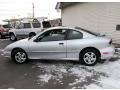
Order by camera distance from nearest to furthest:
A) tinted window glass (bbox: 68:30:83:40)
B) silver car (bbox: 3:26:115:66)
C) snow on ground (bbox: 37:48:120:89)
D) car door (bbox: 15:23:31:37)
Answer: snow on ground (bbox: 37:48:120:89), silver car (bbox: 3:26:115:66), tinted window glass (bbox: 68:30:83:40), car door (bbox: 15:23:31:37)

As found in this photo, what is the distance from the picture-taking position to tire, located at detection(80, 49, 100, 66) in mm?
8094

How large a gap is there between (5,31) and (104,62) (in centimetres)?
1720

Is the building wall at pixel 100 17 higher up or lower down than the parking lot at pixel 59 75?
higher up

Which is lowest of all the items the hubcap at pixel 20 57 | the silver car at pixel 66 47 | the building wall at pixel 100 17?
the hubcap at pixel 20 57

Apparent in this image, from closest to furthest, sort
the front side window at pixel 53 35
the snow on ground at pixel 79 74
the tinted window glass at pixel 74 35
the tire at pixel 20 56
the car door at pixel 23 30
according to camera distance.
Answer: the snow on ground at pixel 79 74 < the tinted window glass at pixel 74 35 < the front side window at pixel 53 35 < the tire at pixel 20 56 < the car door at pixel 23 30

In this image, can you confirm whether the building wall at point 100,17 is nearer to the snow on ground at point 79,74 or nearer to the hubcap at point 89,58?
the snow on ground at point 79,74

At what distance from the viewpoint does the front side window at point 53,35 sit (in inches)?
331

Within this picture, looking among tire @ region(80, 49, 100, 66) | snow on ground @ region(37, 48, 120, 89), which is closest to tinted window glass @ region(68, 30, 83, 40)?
tire @ region(80, 49, 100, 66)

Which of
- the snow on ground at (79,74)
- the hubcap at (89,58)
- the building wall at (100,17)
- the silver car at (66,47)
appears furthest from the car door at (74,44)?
the building wall at (100,17)

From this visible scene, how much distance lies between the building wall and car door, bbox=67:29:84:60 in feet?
20.4

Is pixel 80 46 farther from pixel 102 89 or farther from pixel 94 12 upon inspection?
pixel 94 12

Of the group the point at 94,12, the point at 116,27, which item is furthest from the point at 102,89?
the point at 94,12

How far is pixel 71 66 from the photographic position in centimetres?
820

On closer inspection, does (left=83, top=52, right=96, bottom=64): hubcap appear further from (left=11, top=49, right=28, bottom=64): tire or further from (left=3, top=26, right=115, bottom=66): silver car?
(left=11, top=49, right=28, bottom=64): tire
